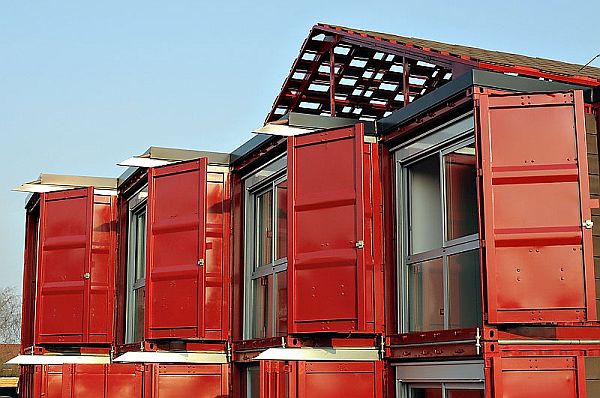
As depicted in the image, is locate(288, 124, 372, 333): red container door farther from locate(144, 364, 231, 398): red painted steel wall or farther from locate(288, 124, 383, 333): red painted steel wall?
locate(144, 364, 231, 398): red painted steel wall

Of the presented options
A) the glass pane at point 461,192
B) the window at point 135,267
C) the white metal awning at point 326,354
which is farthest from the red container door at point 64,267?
the glass pane at point 461,192

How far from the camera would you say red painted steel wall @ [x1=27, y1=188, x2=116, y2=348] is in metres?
14.9

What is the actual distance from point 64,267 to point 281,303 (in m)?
4.92

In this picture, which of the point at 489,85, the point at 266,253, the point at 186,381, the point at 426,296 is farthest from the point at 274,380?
the point at 489,85

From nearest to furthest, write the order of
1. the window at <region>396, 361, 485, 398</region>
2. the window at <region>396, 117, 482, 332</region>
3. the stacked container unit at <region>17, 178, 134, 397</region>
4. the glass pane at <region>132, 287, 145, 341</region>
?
the window at <region>396, 361, 485, 398</region>
the window at <region>396, 117, 482, 332</region>
the glass pane at <region>132, 287, 145, 341</region>
the stacked container unit at <region>17, 178, 134, 397</region>

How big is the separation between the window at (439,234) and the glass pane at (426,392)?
578mm

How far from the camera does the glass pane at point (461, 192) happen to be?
8828mm

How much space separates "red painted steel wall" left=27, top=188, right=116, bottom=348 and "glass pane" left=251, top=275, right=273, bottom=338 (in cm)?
360

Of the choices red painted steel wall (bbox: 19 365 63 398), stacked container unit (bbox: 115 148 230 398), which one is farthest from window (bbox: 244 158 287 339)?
red painted steel wall (bbox: 19 365 63 398)

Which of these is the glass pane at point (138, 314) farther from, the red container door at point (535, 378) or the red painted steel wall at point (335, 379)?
the red container door at point (535, 378)

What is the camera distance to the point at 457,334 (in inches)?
331

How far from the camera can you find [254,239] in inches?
492

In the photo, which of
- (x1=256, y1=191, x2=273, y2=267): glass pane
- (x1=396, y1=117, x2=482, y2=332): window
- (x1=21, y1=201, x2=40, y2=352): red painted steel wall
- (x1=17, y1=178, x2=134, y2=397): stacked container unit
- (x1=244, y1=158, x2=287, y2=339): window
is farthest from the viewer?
(x1=21, y1=201, x2=40, y2=352): red painted steel wall

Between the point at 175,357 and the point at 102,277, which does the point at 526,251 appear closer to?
the point at 175,357
